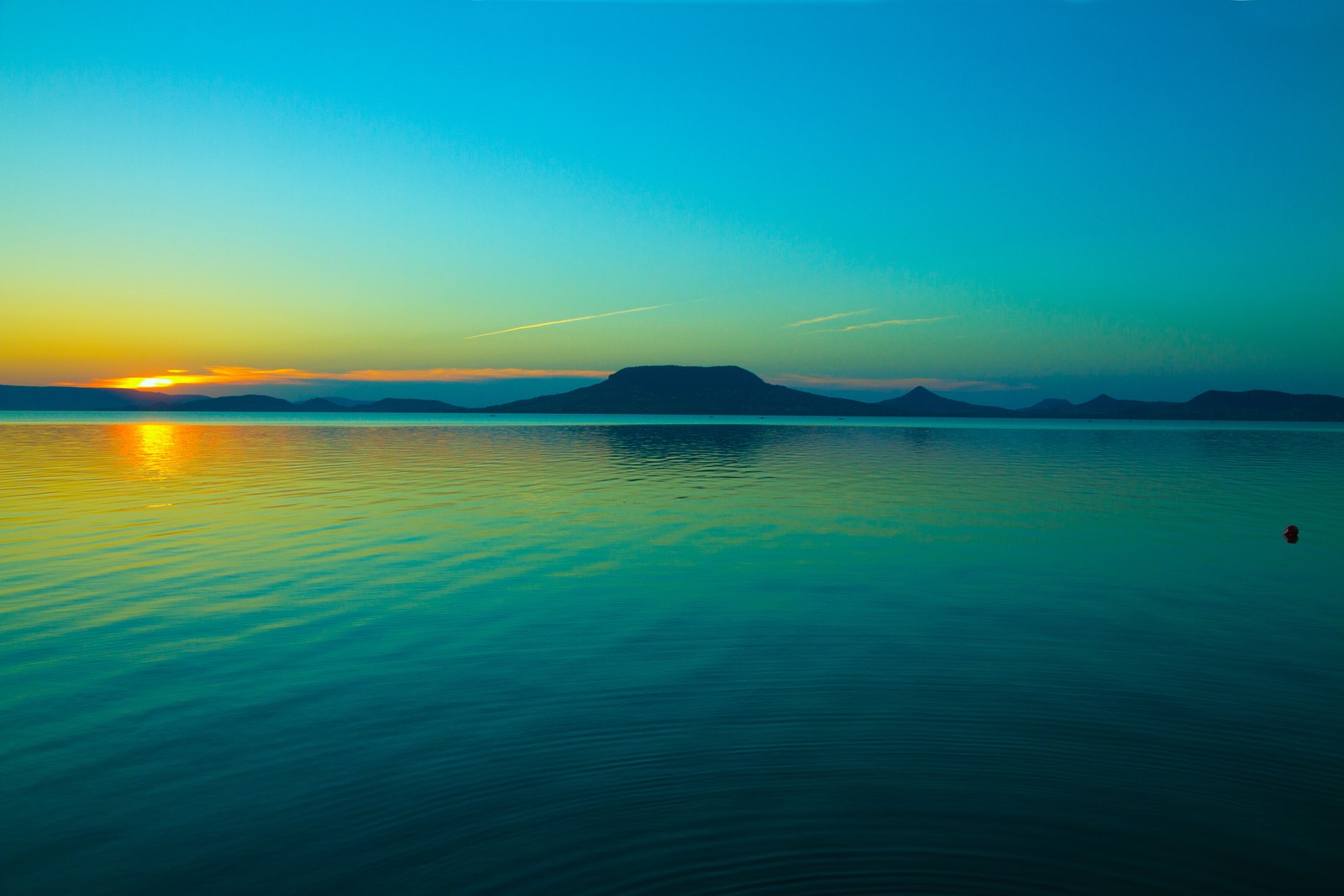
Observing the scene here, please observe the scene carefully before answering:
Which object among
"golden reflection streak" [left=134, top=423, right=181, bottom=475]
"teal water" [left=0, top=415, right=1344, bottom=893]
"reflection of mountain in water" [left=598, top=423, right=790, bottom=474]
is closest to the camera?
"teal water" [left=0, top=415, right=1344, bottom=893]

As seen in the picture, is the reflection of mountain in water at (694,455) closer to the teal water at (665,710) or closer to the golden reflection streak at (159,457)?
the teal water at (665,710)

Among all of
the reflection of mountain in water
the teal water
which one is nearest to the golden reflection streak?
the teal water

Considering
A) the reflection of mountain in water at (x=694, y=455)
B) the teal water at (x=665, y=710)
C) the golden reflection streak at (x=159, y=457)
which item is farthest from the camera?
the reflection of mountain in water at (x=694, y=455)

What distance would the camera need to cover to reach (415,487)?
3731 cm

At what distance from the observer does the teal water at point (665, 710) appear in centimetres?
662

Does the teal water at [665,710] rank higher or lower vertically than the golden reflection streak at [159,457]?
higher

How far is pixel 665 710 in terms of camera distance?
984 cm

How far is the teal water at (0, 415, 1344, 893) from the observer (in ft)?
21.7

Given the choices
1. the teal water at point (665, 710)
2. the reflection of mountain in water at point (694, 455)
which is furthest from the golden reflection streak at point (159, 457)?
the reflection of mountain in water at point (694, 455)

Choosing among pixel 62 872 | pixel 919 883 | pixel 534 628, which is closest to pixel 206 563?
pixel 534 628

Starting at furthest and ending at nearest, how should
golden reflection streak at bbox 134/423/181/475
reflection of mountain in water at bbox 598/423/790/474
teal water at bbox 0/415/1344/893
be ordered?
reflection of mountain in water at bbox 598/423/790/474
golden reflection streak at bbox 134/423/181/475
teal water at bbox 0/415/1344/893

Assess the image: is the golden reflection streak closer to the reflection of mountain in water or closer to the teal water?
the teal water

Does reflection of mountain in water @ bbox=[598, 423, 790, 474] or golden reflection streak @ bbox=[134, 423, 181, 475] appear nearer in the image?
golden reflection streak @ bbox=[134, 423, 181, 475]

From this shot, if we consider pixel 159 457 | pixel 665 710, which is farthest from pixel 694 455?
pixel 665 710
